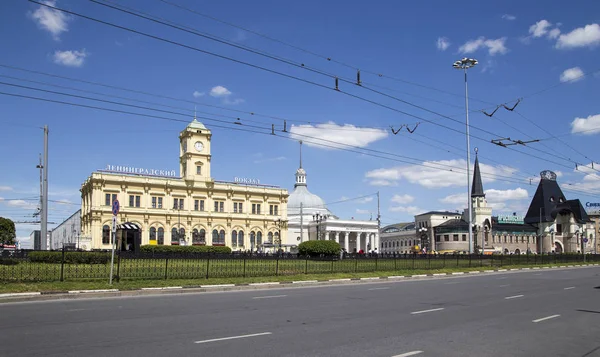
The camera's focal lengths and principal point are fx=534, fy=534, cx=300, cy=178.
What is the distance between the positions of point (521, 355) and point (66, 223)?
460ft

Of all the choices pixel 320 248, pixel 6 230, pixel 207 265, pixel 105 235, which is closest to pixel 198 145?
pixel 105 235

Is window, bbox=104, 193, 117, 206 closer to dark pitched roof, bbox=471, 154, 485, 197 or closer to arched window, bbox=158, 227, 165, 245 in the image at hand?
arched window, bbox=158, 227, 165, 245

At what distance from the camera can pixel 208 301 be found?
1766 centimetres

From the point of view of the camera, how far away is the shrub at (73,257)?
30.8 m

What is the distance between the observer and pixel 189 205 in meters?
90.9

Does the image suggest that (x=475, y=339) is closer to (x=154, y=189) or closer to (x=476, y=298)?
(x=476, y=298)

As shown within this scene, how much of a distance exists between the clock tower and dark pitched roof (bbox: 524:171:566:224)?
80.0m

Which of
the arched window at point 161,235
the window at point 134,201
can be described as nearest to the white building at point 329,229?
the arched window at point 161,235

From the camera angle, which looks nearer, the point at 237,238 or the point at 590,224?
the point at 237,238

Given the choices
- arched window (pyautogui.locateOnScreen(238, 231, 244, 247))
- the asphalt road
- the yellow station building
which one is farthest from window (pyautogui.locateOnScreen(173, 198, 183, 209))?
the asphalt road

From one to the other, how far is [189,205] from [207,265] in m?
66.0

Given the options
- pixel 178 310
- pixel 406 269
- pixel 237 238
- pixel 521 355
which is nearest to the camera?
pixel 521 355

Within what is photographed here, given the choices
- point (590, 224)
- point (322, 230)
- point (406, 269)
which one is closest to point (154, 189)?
point (322, 230)

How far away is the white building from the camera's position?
11456 cm
